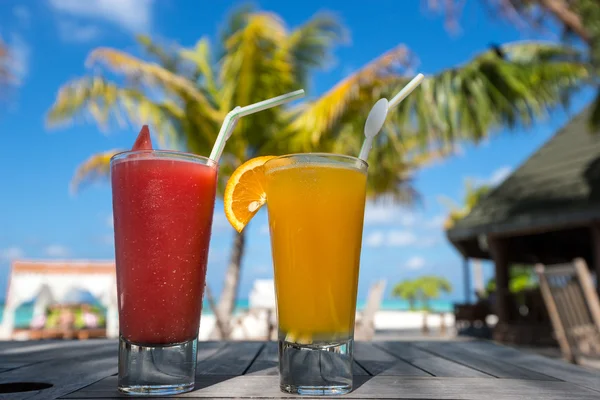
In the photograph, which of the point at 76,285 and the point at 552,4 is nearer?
the point at 552,4

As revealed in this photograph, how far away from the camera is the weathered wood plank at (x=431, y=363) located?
3.52 ft

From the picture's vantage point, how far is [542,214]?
7.81 metres

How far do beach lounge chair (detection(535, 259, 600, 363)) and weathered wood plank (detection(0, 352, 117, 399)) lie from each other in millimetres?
3035

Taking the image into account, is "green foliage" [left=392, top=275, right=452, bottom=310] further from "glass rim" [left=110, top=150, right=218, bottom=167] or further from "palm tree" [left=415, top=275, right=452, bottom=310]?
"glass rim" [left=110, top=150, right=218, bottom=167]

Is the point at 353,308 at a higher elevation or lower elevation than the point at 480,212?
lower

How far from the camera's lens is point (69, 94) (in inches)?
335

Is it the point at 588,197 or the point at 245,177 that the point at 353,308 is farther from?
the point at 588,197

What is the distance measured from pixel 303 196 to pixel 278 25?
8.15m

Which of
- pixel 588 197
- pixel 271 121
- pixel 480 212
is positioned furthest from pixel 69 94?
pixel 588 197

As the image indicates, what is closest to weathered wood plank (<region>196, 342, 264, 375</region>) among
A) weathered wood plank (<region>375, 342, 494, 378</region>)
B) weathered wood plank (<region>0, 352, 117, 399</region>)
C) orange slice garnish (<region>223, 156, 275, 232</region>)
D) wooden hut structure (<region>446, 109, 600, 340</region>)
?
weathered wood plank (<region>0, 352, 117, 399</region>)

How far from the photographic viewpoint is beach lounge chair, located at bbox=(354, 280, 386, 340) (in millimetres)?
7523

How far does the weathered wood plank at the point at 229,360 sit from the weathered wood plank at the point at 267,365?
17 millimetres

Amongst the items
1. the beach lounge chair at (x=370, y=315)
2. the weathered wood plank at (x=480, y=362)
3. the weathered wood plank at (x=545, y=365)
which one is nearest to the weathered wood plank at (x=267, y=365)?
the weathered wood plank at (x=480, y=362)

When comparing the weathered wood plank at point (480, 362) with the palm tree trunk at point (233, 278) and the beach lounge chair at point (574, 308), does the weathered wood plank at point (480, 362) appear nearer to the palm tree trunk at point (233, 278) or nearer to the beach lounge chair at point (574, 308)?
the beach lounge chair at point (574, 308)
